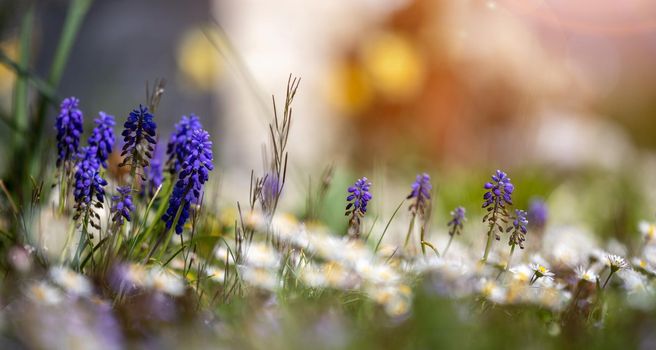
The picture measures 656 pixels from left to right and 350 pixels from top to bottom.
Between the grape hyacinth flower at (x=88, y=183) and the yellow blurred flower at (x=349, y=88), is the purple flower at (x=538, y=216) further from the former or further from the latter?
the yellow blurred flower at (x=349, y=88)

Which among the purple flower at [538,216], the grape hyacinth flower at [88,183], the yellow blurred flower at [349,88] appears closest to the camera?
the grape hyacinth flower at [88,183]

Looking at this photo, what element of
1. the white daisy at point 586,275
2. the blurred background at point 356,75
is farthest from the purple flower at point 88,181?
the blurred background at point 356,75

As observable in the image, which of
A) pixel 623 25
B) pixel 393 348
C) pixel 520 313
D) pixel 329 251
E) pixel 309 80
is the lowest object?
pixel 393 348

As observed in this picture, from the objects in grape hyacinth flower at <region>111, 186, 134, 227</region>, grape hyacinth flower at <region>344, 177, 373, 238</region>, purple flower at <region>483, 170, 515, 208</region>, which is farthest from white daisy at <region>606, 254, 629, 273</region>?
grape hyacinth flower at <region>111, 186, 134, 227</region>

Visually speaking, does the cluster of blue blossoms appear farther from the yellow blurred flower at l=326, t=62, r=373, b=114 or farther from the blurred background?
the yellow blurred flower at l=326, t=62, r=373, b=114

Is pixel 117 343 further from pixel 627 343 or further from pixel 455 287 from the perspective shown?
pixel 627 343

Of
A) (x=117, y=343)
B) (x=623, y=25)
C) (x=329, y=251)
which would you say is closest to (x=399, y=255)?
(x=329, y=251)
